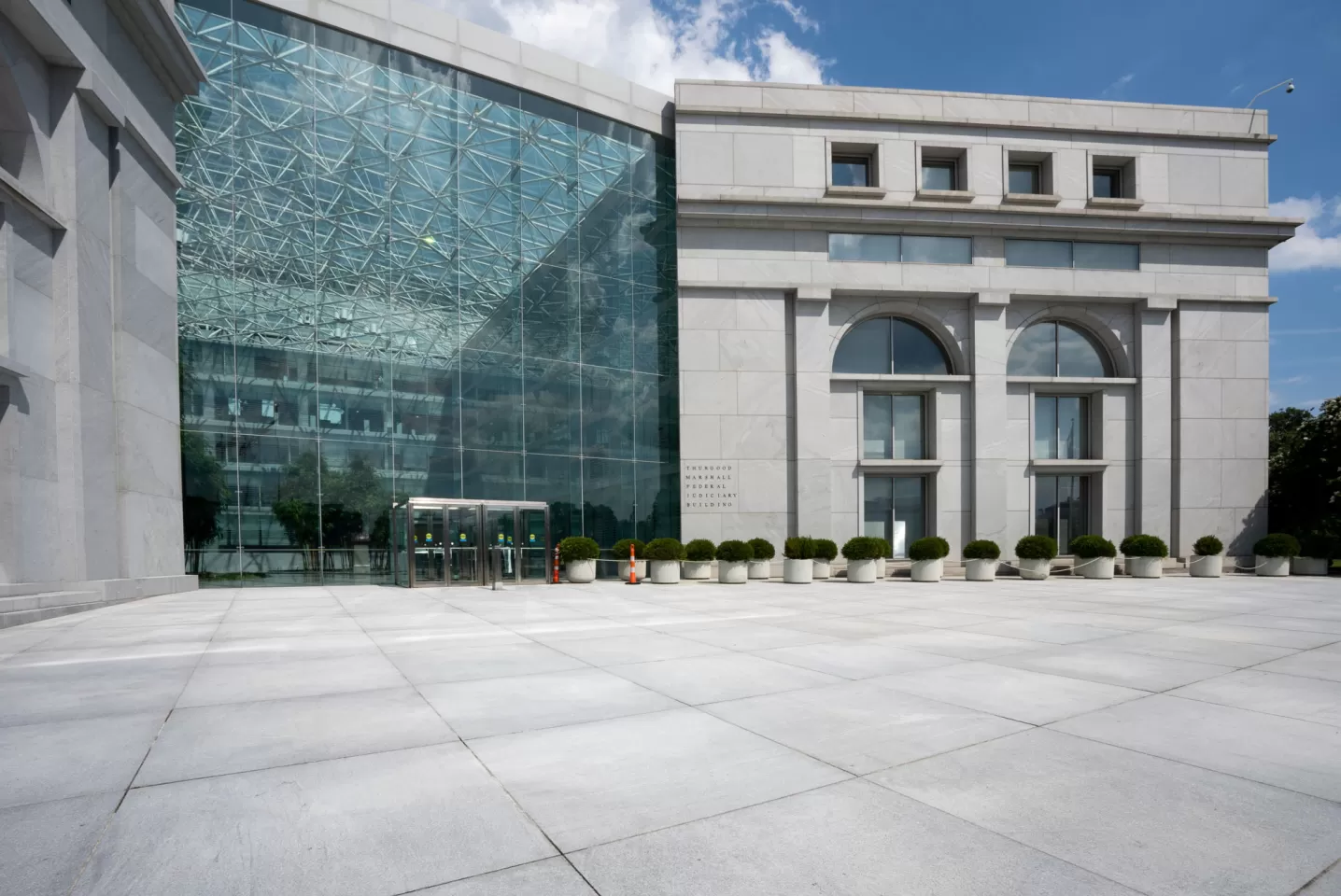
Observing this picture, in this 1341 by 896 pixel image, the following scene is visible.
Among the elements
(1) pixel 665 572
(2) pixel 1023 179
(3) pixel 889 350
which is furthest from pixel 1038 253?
(1) pixel 665 572

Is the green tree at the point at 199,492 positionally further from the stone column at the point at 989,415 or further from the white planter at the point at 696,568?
the stone column at the point at 989,415

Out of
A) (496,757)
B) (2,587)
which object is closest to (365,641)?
(496,757)

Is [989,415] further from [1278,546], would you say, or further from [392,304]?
[392,304]

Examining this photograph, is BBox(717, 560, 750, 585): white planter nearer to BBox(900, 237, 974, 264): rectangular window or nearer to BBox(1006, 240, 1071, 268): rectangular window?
BBox(900, 237, 974, 264): rectangular window

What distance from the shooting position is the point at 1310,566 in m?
24.2

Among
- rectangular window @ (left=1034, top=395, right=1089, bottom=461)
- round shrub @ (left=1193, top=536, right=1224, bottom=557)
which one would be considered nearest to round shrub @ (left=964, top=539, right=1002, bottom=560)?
rectangular window @ (left=1034, top=395, right=1089, bottom=461)

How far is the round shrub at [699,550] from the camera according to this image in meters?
22.6

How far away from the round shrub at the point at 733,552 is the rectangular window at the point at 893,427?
690 cm

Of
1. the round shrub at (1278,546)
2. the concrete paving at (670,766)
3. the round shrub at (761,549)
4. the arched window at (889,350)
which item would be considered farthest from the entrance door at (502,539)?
the round shrub at (1278,546)

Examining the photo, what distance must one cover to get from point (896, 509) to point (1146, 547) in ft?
25.8

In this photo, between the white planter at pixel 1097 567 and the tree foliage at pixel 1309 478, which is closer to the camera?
the white planter at pixel 1097 567

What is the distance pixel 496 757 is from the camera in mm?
4941

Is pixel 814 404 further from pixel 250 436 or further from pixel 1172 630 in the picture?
pixel 250 436

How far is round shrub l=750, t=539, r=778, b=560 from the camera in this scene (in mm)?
22734
